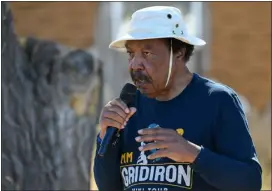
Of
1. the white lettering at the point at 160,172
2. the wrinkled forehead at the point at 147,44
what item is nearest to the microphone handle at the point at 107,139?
the white lettering at the point at 160,172

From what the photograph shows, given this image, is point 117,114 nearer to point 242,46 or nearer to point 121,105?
point 121,105

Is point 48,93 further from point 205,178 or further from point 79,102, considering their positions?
point 205,178

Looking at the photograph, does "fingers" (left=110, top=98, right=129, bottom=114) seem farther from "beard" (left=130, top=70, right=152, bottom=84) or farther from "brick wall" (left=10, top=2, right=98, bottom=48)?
"brick wall" (left=10, top=2, right=98, bottom=48)

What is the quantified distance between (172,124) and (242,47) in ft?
31.3

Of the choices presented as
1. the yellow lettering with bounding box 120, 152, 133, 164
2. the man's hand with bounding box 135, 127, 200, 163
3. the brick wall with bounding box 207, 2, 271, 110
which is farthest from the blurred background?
the man's hand with bounding box 135, 127, 200, 163

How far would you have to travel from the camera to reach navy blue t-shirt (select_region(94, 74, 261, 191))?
117 inches

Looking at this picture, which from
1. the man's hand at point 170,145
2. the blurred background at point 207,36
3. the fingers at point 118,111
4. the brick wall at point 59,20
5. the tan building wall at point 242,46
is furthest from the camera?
the brick wall at point 59,20

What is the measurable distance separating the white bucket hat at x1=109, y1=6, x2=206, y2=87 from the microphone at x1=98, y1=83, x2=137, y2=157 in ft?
0.52

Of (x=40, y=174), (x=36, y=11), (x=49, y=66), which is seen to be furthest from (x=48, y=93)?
(x=36, y=11)

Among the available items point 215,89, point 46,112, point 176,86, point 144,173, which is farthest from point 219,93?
point 46,112

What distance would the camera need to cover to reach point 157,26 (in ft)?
10.2

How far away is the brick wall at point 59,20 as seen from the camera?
12.9 meters

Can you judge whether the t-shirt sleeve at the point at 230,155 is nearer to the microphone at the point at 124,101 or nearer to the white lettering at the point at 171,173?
the white lettering at the point at 171,173

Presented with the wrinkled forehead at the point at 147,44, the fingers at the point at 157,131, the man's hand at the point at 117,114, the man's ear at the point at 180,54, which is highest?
the wrinkled forehead at the point at 147,44
